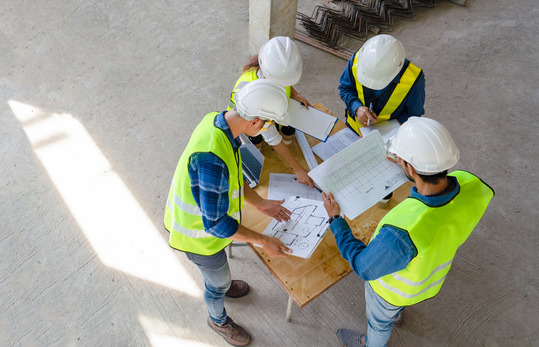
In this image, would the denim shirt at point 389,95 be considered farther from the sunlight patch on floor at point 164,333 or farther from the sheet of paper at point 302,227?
the sunlight patch on floor at point 164,333

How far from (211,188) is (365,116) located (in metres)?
1.47

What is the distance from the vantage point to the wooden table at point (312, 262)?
2281 mm

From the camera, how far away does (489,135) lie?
4508 mm

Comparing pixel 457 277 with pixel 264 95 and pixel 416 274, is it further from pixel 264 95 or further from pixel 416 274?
pixel 264 95

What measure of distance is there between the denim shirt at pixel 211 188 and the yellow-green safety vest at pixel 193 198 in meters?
0.05

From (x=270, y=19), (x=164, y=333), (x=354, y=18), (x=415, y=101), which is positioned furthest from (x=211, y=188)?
(x=354, y=18)

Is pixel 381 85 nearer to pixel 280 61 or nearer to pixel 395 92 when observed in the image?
pixel 395 92

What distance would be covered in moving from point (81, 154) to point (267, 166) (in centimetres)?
246

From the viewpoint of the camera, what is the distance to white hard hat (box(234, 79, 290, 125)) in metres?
→ 1.92

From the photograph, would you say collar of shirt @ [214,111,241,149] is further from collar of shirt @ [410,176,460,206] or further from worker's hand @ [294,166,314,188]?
collar of shirt @ [410,176,460,206]

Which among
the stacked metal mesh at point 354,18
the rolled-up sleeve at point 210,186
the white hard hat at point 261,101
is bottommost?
the stacked metal mesh at point 354,18

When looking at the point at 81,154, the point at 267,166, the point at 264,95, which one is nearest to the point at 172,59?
the point at 81,154

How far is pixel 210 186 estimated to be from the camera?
6.13 feet

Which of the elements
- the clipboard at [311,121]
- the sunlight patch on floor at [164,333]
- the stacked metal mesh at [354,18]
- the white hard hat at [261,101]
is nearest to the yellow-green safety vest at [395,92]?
the clipboard at [311,121]
